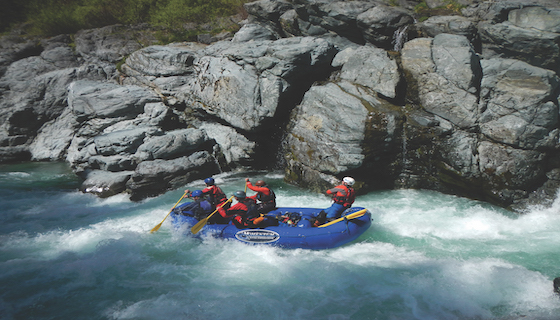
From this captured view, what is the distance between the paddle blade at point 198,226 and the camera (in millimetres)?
7084

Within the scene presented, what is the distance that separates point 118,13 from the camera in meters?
20.5

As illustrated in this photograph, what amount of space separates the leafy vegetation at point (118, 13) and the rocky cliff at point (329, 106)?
4543 mm

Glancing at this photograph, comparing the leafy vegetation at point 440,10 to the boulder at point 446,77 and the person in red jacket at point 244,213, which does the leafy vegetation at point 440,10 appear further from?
the person in red jacket at point 244,213

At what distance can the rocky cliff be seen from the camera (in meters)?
9.09

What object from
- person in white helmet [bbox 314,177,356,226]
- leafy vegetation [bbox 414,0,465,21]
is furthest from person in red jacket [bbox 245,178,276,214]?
leafy vegetation [bbox 414,0,465,21]

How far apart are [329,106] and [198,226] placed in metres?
5.74

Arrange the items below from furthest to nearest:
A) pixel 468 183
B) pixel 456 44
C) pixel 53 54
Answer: pixel 53 54, pixel 456 44, pixel 468 183

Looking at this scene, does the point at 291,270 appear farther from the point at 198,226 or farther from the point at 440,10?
the point at 440,10

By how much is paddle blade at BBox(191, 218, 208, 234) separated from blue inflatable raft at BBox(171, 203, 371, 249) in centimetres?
14

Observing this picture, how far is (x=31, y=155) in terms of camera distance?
15.0m

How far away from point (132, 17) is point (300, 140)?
16009 mm

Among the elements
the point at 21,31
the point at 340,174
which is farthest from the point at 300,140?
the point at 21,31

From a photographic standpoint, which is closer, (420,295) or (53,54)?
(420,295)

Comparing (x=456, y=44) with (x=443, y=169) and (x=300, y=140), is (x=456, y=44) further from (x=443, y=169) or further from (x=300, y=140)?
(x=300, y=140)
